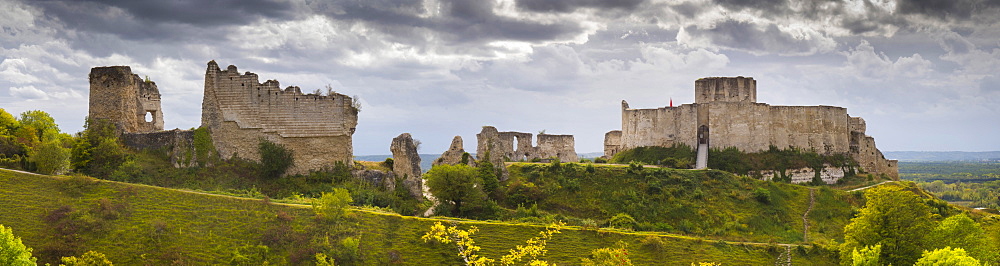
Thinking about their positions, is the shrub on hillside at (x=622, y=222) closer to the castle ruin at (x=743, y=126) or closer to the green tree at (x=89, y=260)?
the castle ruin at (x=743, y=126)

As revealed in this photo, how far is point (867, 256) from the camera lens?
3073cm

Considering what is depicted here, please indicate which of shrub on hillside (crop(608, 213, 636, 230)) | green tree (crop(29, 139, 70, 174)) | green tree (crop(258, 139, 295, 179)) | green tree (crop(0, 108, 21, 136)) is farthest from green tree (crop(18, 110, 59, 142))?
shrub on hillside (crop(608, 213, 636, 230))

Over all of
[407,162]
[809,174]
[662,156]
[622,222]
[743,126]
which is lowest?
[622,222]

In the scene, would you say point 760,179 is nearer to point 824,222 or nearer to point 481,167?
point 824,222

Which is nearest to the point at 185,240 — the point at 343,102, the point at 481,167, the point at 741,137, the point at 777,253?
the point at 343,102

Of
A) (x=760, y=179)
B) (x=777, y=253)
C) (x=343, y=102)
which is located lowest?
(x=777, y=253)

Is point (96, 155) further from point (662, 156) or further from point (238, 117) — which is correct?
point (662, 156)

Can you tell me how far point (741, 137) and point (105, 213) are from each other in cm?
4480

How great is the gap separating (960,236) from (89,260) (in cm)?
3631

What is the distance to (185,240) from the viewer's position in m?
30.4

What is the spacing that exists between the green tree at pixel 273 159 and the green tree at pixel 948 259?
31.7 m

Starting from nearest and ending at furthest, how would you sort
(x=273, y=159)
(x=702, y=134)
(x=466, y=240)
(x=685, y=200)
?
(x=466, y=240), (x=273, y=159), (x=685, y=200), (x=702, y=134)

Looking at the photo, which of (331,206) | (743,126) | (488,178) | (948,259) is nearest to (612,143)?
(743,126)

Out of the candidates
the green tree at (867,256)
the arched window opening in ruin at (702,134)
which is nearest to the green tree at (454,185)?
the green tree at (867,256)
